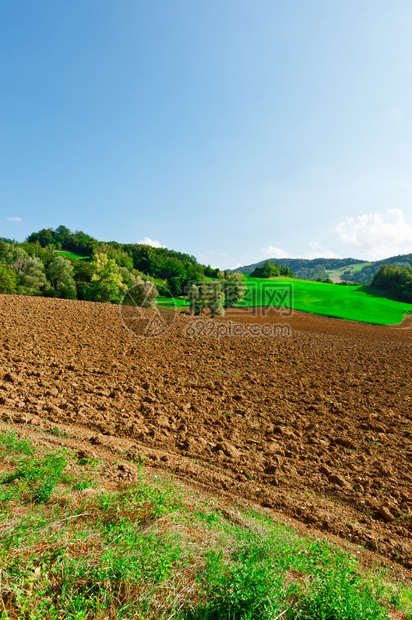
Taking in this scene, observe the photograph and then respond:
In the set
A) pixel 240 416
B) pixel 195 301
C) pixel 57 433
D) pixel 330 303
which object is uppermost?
pixel 195 301

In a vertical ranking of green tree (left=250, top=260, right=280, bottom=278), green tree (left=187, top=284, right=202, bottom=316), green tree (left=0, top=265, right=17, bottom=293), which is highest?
green tree (left=250, top=260, right=280, bottom=278)

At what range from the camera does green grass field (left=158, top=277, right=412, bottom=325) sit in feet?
167

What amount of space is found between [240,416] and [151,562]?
5.64 m

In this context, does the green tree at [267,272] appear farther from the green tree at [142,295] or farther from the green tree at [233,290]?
the green tree at [142,295]

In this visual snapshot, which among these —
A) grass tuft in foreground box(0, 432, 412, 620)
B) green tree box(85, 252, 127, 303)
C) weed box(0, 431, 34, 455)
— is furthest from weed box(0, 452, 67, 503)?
green tree box(85, 252, 127, 303)

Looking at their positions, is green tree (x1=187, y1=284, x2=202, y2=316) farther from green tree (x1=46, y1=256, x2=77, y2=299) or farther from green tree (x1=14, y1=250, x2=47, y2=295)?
green tree (x1=14, y1=250, x2=47, y2=295)

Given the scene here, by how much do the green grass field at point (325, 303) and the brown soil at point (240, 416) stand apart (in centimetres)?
3156

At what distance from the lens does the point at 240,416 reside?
832 centimetres

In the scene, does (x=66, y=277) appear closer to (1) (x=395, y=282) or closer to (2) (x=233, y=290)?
(2) (x=233, y=290)

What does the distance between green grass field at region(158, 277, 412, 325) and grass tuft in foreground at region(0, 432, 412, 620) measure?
39863 mm

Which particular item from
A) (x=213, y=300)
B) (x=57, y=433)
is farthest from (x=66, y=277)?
(x=57, y=433)

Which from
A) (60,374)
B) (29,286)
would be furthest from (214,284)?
(60,374)

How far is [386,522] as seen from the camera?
17.1 ft

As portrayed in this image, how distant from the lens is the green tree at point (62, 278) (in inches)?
1809
